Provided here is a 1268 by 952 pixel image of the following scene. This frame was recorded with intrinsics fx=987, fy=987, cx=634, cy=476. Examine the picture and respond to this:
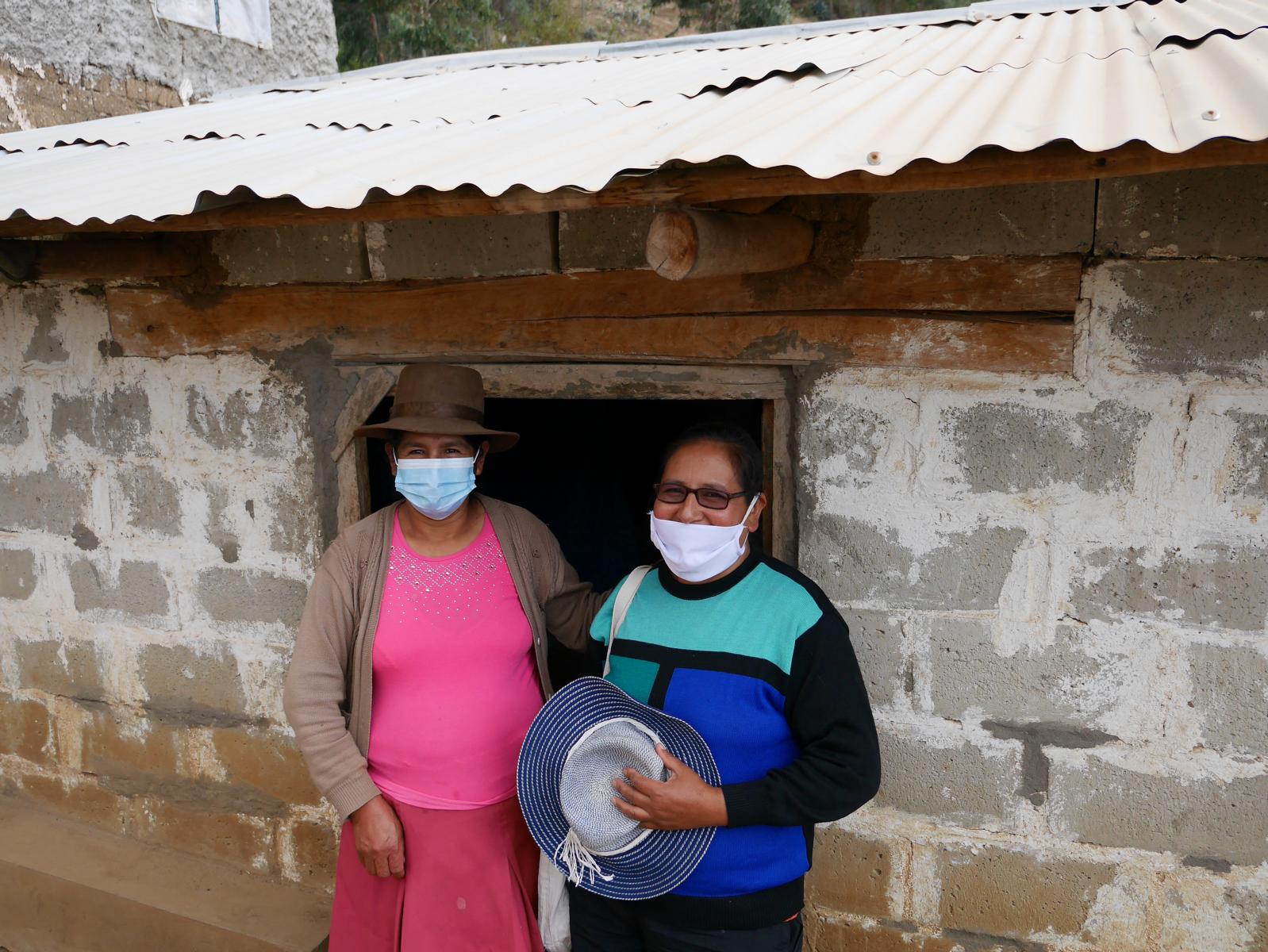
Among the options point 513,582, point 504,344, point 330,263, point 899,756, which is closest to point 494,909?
point 513,582

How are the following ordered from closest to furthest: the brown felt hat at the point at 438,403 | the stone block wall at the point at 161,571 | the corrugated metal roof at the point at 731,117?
1. the corrugated metal roof at the point at 731,117
2. the brown felt hat at the point at 438,403
3. the stone block wall at the point at 161,571

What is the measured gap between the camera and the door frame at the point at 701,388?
2566 millimetres

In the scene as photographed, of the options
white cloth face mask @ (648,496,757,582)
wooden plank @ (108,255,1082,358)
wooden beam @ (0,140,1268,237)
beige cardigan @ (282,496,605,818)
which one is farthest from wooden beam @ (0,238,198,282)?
white cloth face mask @ (648,496,757,582)

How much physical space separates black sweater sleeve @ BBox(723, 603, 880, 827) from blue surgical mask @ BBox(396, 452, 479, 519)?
0.90 m

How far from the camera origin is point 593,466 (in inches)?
197

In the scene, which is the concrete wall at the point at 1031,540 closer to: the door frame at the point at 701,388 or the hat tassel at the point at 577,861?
the door frame at the point at 701,388

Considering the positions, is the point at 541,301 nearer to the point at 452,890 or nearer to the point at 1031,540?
the point at 1031,540

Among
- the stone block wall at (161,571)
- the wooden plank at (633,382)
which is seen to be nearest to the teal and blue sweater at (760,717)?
the wooden plank at (633,382)

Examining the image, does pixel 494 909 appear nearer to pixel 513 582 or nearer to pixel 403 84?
pixel 513 582

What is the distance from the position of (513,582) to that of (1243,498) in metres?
1.69

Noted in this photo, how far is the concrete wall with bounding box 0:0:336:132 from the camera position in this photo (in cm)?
464

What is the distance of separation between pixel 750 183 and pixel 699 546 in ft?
2.37

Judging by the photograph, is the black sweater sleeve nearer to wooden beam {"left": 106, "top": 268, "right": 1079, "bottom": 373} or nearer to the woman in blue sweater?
the woman in blue sweater

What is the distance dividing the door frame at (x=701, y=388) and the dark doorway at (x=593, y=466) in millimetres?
1754
